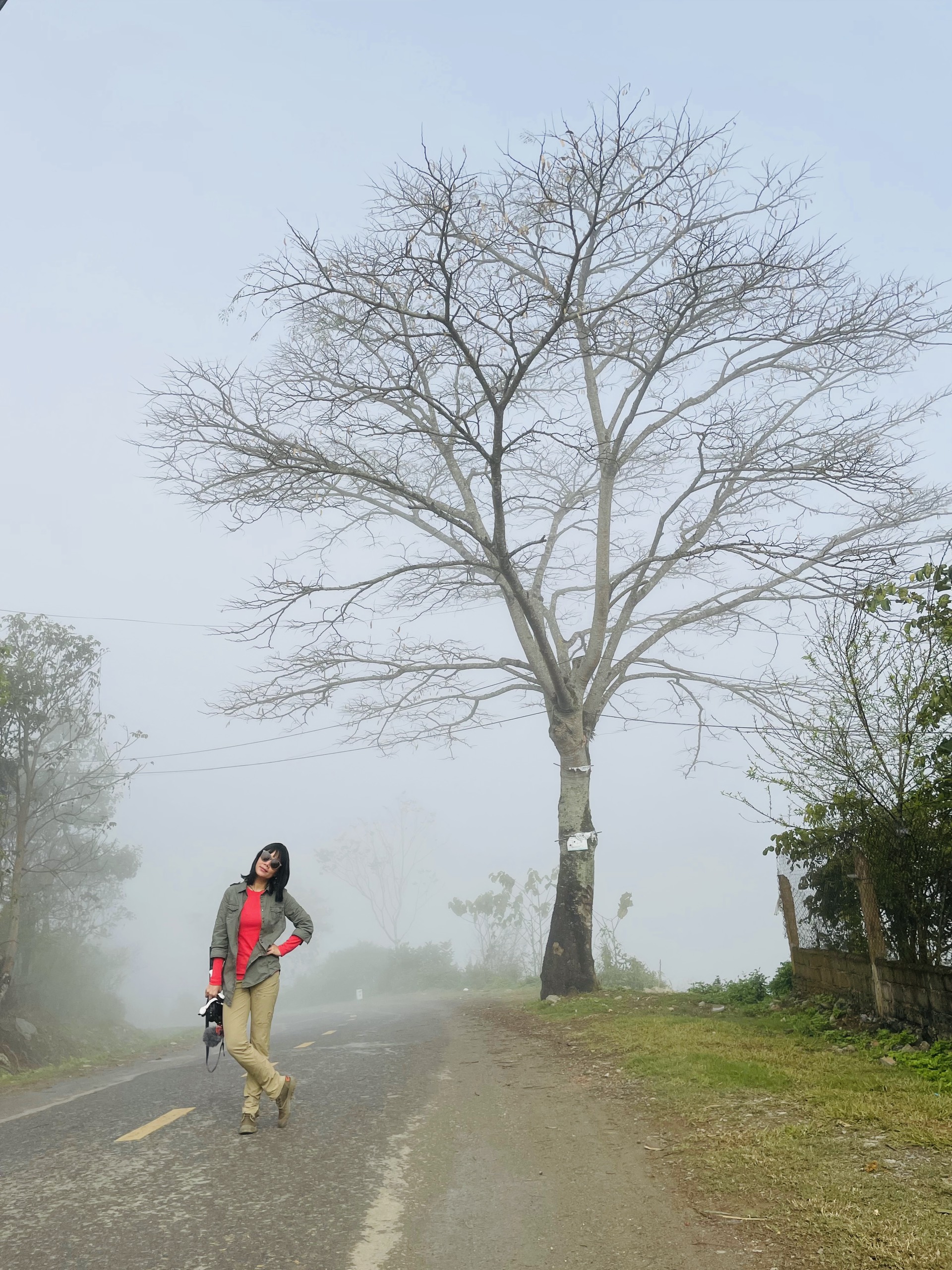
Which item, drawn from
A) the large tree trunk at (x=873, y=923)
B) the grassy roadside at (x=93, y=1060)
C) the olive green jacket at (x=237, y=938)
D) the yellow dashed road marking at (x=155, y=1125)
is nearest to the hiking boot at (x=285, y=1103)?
the olive green jacket at (x=237, y=938)

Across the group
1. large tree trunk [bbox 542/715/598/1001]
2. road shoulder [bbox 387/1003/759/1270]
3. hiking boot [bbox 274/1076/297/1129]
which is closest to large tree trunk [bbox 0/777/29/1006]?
large tree trunk [bbox 542/715/598/1001]

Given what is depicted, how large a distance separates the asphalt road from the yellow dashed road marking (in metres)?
0.06

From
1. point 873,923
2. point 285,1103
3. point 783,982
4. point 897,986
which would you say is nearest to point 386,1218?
point 285,1103

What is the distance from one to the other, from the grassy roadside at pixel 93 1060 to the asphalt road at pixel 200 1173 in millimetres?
2534

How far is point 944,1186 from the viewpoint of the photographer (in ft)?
14.4

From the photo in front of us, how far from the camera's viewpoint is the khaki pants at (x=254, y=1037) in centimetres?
635

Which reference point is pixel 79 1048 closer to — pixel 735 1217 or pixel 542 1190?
pixel 542 1190

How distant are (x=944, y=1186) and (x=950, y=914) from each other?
13.3 feet

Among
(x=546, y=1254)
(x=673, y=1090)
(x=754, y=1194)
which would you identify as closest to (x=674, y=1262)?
(x=546, y=1254)

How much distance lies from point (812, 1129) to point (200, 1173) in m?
3.52

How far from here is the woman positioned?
6.39m

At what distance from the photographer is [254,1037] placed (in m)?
6.59

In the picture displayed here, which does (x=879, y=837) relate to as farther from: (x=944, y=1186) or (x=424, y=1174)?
(x=424, y=1174)

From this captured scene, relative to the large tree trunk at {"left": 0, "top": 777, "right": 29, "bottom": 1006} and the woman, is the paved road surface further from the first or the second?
the large tree trunk at {"left": 0, "top": 777, "right": 29, "bottom": 1006}
